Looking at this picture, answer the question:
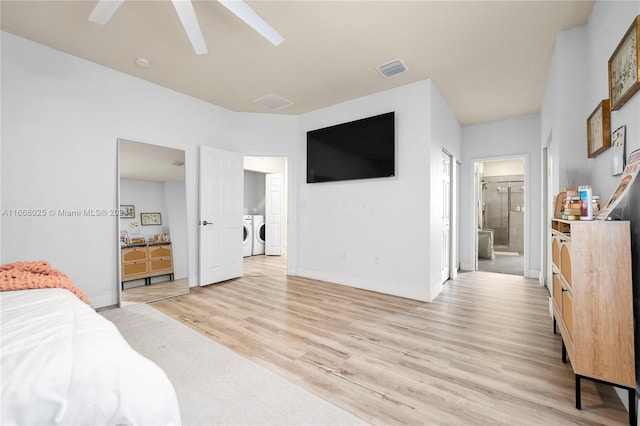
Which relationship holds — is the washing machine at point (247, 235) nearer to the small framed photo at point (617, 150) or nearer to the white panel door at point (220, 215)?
the white panel door at point (220, 215)

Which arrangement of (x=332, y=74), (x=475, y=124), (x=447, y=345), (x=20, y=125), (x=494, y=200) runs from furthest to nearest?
(x=494, y=200) < (x=475, y=124) < (x=332, y=74) < (x=20, y=125) < (x=447, y=345)

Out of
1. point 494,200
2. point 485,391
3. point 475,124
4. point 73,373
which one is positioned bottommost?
point 485,391

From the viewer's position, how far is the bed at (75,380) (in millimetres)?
730

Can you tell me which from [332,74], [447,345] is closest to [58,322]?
[447,345]

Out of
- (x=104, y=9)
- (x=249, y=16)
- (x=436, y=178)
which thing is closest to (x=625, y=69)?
(x=436, y=178)

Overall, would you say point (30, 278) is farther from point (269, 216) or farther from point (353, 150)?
point (269, 216)

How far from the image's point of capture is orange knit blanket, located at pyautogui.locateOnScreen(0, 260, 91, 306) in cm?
161

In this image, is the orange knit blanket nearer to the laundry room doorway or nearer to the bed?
the bed

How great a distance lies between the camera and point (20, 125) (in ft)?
8.82

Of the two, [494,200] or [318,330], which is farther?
[494,200]

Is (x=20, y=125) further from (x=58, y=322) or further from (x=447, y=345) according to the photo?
(x=447, y=345)

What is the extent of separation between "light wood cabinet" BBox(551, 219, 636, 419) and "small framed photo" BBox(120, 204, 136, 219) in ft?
13.6

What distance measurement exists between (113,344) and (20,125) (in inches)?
120

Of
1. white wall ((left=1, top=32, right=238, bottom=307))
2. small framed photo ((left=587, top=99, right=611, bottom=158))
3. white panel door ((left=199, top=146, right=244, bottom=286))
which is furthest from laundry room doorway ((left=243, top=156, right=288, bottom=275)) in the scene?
small framed photo ((left=587, top=99, right=611, bottom=158))
